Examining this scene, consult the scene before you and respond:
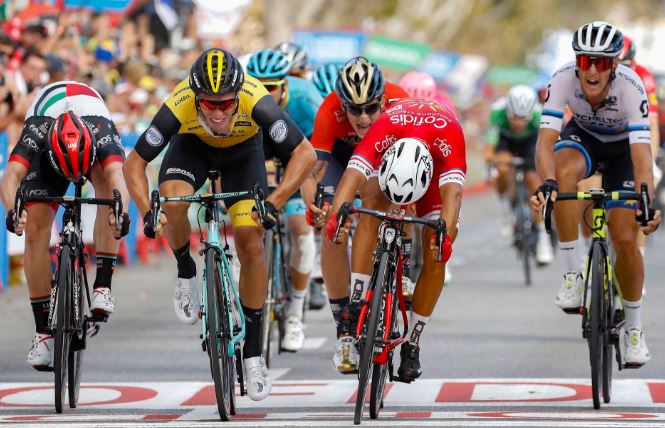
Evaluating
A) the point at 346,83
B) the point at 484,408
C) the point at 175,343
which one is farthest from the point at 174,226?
the point at 175,343

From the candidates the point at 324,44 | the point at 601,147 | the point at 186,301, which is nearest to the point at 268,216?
the point at 186,301

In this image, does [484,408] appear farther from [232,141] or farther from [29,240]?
[29,240]

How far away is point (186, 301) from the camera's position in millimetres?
9867

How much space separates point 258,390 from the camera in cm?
942

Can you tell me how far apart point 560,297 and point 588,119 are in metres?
1.10

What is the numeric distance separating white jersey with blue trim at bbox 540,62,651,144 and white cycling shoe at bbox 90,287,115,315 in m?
2.75

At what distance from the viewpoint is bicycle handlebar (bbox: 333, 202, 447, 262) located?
29.7 ft

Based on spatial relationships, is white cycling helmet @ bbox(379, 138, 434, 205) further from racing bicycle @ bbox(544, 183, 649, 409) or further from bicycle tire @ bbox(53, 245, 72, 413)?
bicycle tire @ bbox(53, 245, 72, 413)

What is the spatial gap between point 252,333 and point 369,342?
969mm

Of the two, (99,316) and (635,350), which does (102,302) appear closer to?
(99,316)

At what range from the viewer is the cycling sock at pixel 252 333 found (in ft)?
31.4

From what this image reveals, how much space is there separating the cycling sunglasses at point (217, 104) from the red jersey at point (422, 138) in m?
0.81

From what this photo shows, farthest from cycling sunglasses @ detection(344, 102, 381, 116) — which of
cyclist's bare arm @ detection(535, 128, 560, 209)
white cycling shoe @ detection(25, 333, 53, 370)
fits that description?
white cycling shoe @ detection(25, 333, 53, 370)

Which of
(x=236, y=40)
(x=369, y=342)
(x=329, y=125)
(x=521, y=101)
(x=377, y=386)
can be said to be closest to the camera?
(x=369, y=342)
